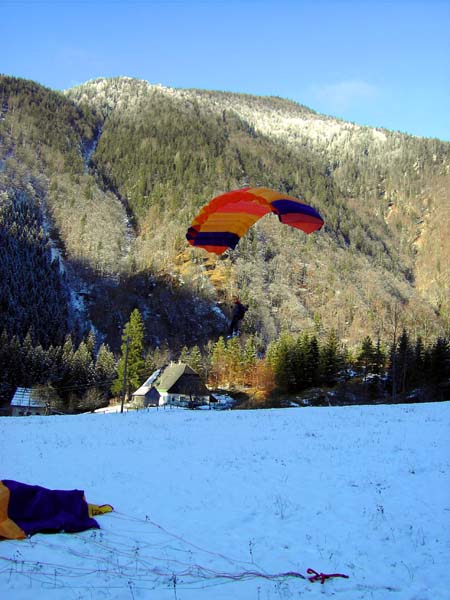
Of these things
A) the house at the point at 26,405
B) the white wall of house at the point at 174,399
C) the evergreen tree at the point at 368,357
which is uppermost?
the evergreen tree at the point at 368,357

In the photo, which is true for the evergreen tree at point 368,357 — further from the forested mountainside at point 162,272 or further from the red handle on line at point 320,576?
the red handle on line at point 320,576

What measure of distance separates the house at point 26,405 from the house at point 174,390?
1207 cm

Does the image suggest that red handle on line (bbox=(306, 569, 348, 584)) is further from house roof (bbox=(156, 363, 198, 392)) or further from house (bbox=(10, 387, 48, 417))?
house roof (bbox=(156, 363, 198, 392))

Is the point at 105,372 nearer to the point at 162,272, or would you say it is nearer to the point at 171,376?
the point at 171,376

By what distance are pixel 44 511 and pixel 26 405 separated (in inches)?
2265

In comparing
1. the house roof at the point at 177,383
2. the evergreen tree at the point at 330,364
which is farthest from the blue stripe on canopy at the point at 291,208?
the house roof at the point at 177,383

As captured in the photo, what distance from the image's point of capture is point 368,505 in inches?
398

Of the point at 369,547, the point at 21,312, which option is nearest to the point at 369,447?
the point at 369,547

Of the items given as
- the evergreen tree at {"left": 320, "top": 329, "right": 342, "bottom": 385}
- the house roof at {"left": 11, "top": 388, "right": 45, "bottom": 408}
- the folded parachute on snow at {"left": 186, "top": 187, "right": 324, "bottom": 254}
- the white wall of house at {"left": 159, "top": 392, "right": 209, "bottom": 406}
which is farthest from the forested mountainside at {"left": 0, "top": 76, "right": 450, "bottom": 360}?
the folded parachute on snow at {"left": 186, "top": 187, "right": 324, "bottom": 254}

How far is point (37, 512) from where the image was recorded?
8648 mm

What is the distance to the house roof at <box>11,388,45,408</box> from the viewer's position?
201 feet

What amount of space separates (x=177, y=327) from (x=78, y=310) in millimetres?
26207

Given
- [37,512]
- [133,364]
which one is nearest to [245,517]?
[37,512]

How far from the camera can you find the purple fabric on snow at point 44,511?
27.6 ft
